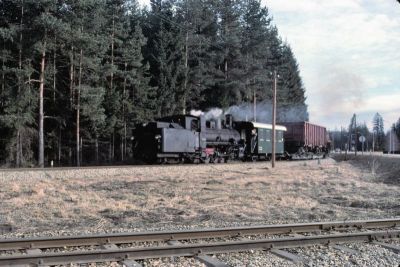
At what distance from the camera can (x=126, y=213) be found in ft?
43.7

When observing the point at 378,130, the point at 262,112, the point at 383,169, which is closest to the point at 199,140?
the point at 383,169

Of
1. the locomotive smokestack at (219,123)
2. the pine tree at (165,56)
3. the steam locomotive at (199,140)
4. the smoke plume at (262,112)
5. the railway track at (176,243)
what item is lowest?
the railway track at (176,243)

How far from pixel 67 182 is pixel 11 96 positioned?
16.9m

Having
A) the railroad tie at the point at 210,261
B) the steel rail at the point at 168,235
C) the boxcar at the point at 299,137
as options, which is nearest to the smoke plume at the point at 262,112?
the boxcar at the point at 299,137

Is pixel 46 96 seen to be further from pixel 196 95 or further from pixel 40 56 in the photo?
pixel 196 95

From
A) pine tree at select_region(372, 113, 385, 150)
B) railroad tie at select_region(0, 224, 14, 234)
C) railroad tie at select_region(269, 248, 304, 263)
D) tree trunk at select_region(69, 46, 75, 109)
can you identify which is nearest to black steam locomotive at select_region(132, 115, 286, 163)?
tree trunk at select_region(69, 46, 75, 109)

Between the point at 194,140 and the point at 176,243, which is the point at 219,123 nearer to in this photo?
the point at 194,140

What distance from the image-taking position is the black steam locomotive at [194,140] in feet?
97.3

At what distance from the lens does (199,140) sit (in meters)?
31.9

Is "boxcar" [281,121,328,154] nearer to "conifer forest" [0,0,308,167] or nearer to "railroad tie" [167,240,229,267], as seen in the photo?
"conifer forest" [0,0,308,167]

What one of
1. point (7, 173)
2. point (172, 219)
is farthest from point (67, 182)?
point (172, 219)

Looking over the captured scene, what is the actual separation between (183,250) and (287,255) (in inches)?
69.9

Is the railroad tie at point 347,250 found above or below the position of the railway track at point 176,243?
below

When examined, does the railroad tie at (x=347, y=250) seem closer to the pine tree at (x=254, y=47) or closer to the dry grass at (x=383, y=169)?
the dry grass at (x=383, y=169)
